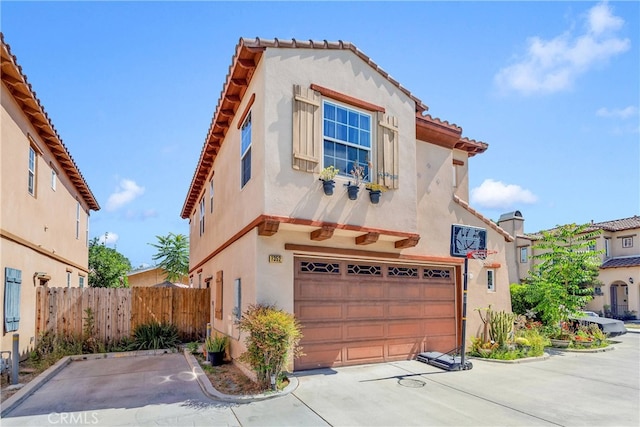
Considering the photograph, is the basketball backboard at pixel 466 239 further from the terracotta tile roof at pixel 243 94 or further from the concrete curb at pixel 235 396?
the concrete curb at pixel 235 396

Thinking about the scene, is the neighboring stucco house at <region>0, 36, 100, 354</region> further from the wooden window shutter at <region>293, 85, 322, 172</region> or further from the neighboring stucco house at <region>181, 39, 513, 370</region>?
the wooden window shutter at <region>293, 85, 322, 172</region>

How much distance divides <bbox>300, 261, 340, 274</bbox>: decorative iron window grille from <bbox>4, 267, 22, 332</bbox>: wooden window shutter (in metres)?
6.82

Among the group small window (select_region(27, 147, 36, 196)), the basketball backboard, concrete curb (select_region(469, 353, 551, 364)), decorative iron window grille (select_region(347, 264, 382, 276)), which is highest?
small window (select_region(27, 147, 36, 196))

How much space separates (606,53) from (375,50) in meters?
5.72

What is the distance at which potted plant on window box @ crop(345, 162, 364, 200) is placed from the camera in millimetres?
9109

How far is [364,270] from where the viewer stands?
10.1m

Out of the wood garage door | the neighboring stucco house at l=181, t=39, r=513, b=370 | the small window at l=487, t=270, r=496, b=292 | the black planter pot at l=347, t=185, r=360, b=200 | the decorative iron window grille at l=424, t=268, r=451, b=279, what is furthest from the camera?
the small window at l=487, t=270, r=496, b=292

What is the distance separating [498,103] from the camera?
1186cm

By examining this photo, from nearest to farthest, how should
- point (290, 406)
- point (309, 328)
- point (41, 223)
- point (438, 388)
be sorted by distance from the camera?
point (290, 406) → point (438, 388) → point (309, 328) → point (41, 223)

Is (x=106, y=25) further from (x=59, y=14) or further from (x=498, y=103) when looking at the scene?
(x=498, y=103)

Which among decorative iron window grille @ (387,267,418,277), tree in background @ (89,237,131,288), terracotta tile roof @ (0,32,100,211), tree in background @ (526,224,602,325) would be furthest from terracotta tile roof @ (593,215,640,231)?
tree in background @ (89,237,131,288)

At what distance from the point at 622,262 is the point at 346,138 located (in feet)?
92.5

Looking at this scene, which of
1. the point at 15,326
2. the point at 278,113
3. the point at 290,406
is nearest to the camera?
the point at 290,406

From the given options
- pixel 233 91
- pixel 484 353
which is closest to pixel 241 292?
pixel 233 91
